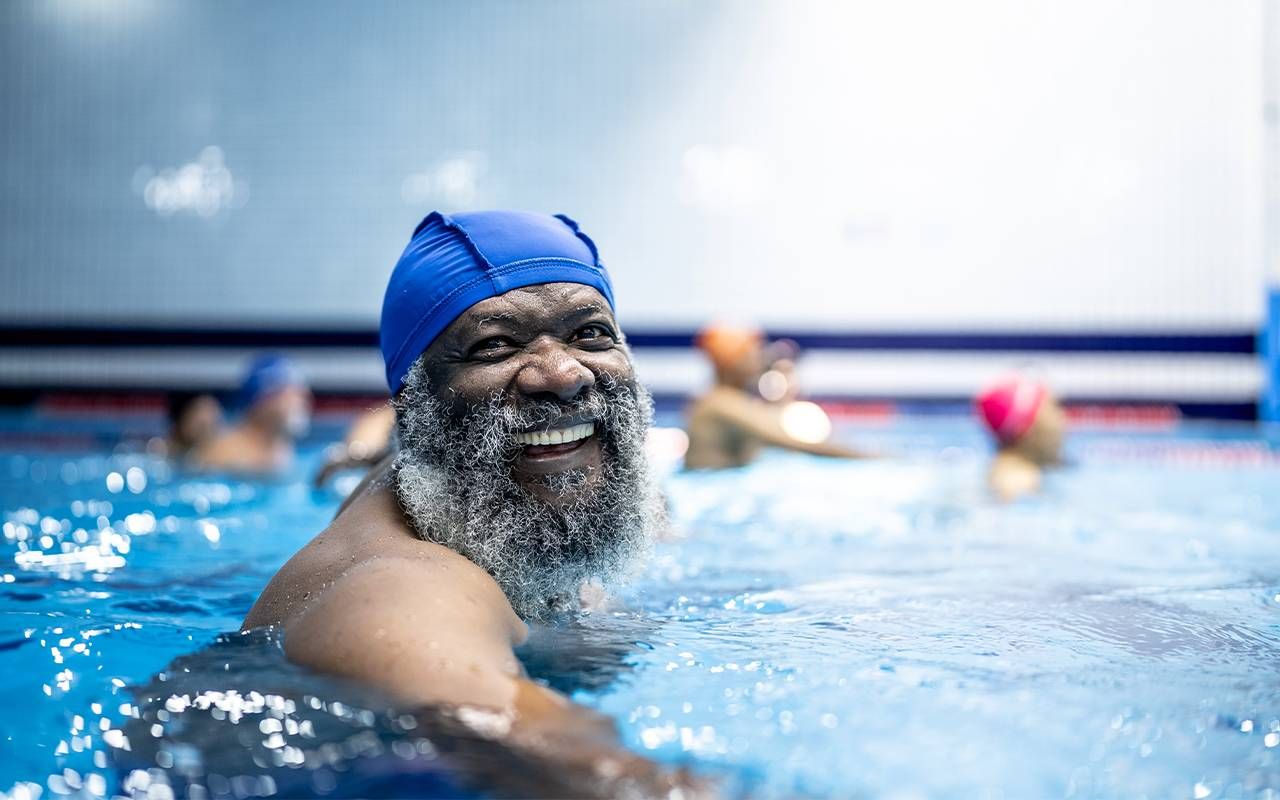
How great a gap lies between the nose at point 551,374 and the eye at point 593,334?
3.0 inches

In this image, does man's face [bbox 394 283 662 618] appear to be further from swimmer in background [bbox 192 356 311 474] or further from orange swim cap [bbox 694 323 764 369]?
swimmer in background [bbox 192 356 311 474]

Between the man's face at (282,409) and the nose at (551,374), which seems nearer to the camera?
the nose at (551,374)

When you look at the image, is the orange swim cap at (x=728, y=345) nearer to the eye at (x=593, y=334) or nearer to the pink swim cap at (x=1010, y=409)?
the pink swim cap at (x=1010, y=409)

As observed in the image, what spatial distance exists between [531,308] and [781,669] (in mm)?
818

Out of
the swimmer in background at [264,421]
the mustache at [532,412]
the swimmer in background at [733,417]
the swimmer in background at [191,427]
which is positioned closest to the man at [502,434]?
the mustache at [532,412]

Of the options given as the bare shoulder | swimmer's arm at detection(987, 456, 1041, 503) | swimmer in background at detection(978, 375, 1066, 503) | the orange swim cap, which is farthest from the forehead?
the orange swim cap

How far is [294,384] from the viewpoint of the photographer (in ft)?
24.9

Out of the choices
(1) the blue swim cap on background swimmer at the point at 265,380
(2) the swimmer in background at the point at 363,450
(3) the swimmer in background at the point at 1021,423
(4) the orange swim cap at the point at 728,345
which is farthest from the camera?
(1) the blue swim cap on background swimmer at the point at 265,380

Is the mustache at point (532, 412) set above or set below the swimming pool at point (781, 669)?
above

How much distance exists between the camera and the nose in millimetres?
2135

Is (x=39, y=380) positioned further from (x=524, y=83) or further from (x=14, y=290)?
(x=524, y=83)

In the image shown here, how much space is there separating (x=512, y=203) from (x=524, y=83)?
1152 mm

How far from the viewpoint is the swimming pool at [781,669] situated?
1632 mm

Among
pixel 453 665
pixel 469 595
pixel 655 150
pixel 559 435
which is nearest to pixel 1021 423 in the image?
pixel 559 435
